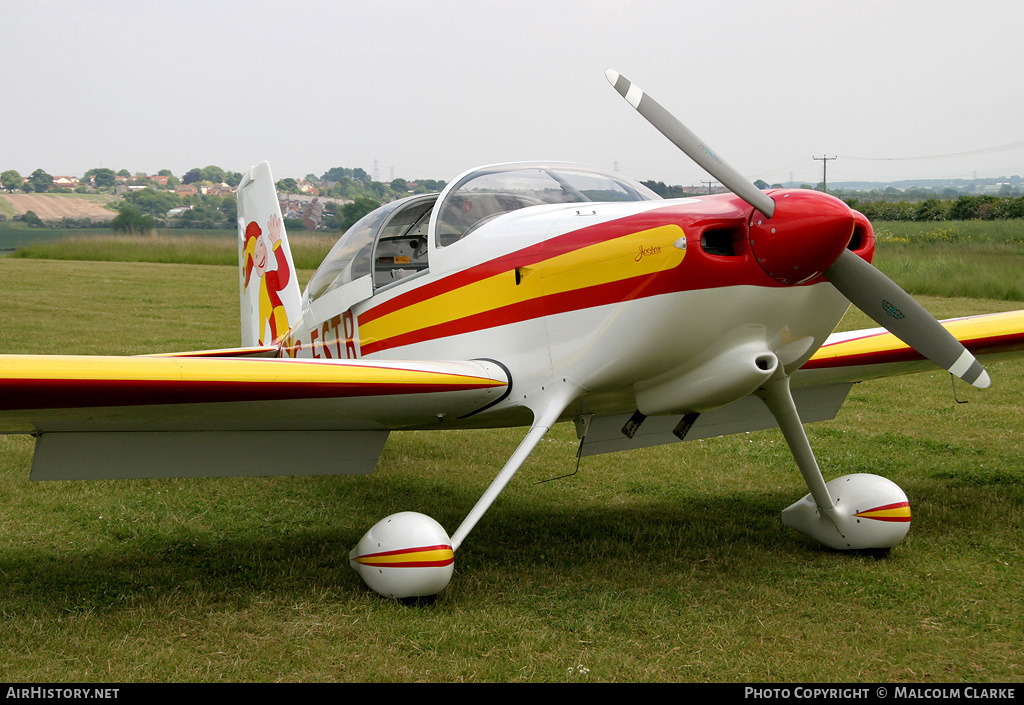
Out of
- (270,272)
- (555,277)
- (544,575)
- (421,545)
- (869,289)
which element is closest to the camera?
(869,289)

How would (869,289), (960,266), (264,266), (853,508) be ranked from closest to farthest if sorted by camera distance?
(869,289), (853,508), (264,266), (960,266)

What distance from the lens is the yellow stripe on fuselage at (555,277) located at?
3689 millimetres

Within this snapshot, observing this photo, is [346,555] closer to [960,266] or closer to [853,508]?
[853,508]

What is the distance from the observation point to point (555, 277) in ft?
13.5

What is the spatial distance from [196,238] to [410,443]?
91.5 feet

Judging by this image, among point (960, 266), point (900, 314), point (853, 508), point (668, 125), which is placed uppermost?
point (668, 125)

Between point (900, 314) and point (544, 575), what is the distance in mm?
2103

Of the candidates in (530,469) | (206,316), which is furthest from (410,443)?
(206,316)

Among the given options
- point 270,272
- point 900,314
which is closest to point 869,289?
point 900,314

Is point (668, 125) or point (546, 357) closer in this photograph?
point (668, 125)

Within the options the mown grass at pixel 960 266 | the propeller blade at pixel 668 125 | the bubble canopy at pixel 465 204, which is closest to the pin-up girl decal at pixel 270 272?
the bubble canopy at pixel 465 204

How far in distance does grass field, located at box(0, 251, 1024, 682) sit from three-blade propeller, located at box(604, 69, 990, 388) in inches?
45.5

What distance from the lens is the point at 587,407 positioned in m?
4.42
